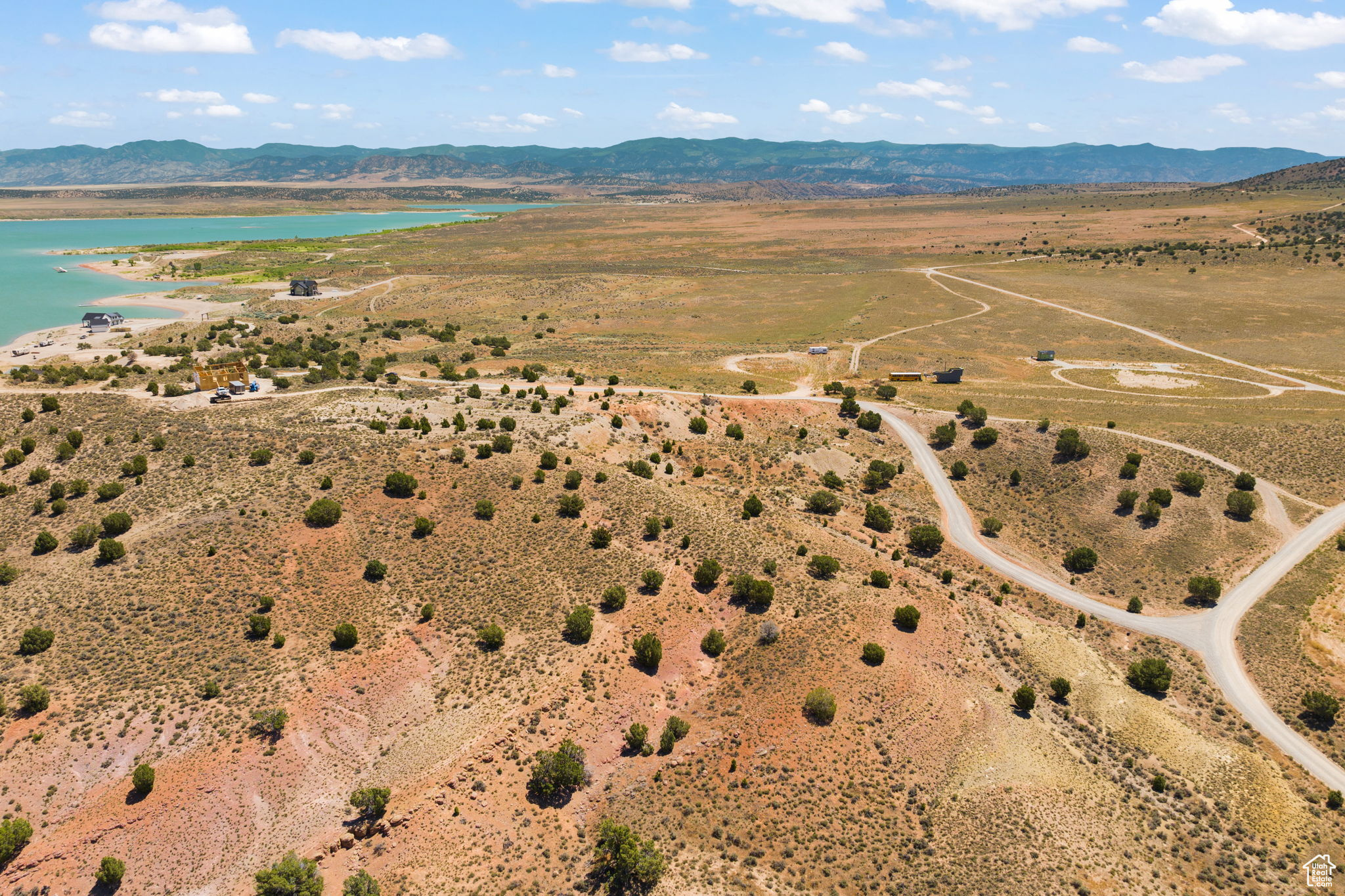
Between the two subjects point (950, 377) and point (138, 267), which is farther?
point (138, 267)

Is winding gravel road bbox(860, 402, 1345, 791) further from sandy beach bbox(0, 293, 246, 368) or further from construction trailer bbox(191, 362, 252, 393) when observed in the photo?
sandy beach bbox(0, 293, 246, 368)

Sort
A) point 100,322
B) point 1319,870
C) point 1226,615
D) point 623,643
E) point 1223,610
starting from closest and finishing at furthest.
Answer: point 1319,870
point 623,643
point 1226,615
point 1223,610
point 100,322

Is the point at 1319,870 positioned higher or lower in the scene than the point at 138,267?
lower

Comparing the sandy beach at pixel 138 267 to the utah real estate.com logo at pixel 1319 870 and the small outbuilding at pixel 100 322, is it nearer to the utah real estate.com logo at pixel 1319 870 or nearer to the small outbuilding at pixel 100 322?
the small outbuilding at pixel 100 322

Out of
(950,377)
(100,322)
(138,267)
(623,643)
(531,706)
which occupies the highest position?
(138,267)

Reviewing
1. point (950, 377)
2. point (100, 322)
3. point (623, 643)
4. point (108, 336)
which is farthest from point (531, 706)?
point (100, 322)

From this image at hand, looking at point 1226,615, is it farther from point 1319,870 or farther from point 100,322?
point 100,322

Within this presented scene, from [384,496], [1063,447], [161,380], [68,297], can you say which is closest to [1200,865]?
[1063,447]
